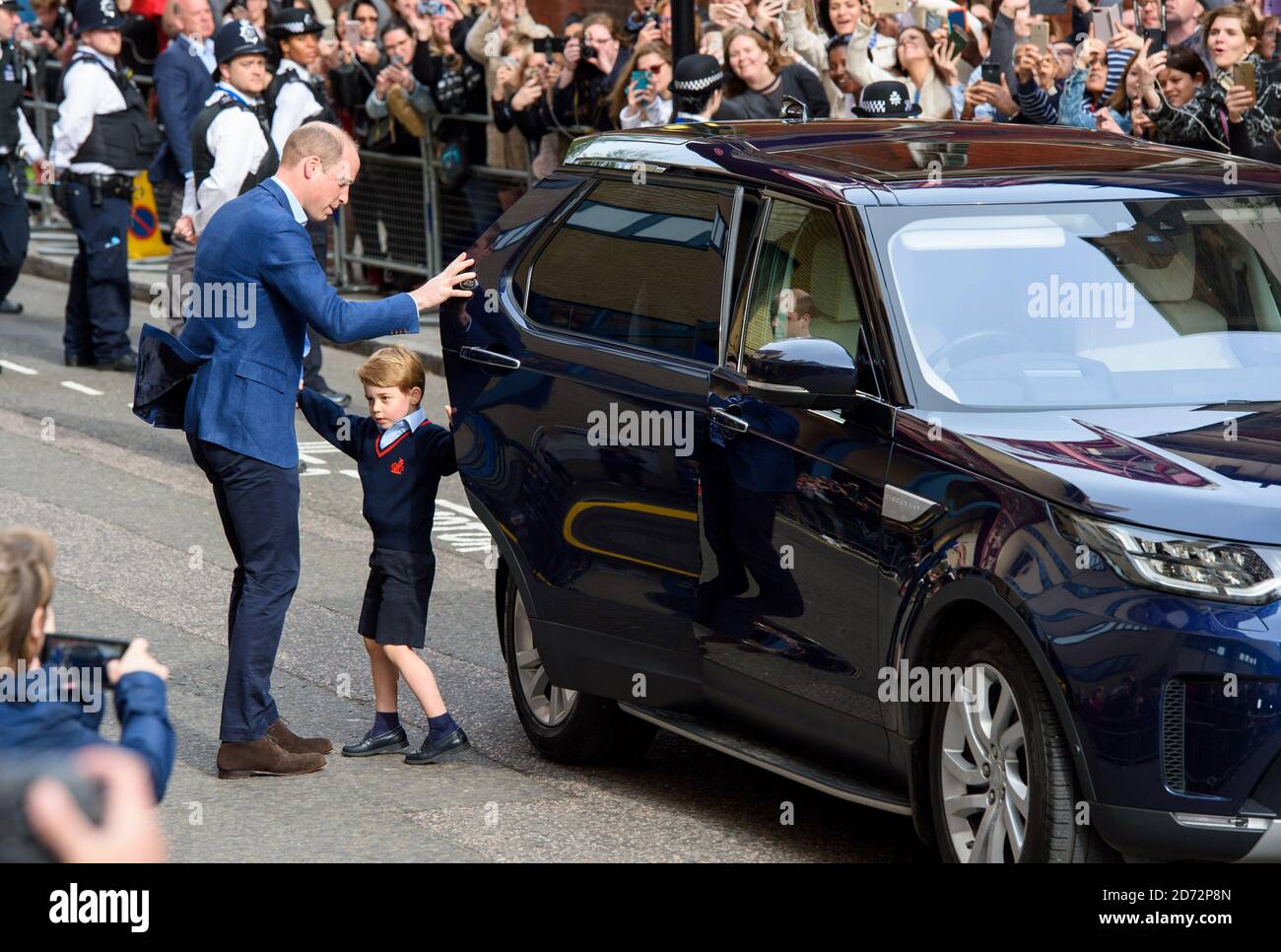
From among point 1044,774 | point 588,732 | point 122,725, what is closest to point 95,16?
point 588,732

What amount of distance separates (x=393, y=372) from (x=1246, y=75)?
212 inches

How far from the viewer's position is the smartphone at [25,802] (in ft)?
11.4

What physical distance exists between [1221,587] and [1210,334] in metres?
1.34

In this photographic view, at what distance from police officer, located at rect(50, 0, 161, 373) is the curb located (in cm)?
144

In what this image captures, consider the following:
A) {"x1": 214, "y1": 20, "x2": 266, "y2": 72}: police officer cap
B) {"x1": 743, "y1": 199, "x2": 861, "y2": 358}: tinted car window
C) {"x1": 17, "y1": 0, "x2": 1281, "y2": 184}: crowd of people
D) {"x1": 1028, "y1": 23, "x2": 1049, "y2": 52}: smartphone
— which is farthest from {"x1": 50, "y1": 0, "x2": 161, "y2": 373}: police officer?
{"x1": 743, "y1": 199, "x2": 861, "y2": 358}: tinted car window

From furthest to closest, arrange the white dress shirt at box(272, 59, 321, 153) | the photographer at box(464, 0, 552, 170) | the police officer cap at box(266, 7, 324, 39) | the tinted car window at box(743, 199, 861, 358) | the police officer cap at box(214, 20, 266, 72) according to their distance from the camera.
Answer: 1. the photographer at box(464, 0, 552, 170)
2. the police officer cap at box(266, 7, 324, 39)
3. the white dress shirt at box(272, 59, 321, 153)
4. the police officer cap at box(214, 20, 266, 72)
5. the tinted car window at box(743, 199, 861, 358)

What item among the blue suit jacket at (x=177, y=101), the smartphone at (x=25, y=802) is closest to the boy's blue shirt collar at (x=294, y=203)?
the smartphone at (x=25, y=802)

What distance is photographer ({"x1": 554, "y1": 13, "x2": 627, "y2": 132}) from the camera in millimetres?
14500

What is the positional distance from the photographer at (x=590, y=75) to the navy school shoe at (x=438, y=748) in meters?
8.01

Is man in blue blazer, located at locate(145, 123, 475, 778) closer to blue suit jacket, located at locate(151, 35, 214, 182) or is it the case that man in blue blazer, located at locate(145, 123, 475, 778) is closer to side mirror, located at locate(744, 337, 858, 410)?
side mirror, located at locate(744, 337, 858, 410)

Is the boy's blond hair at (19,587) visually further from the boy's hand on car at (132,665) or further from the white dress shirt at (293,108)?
the white dress shirt at (293,108)

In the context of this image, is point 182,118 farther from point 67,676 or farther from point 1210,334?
point 67,676
